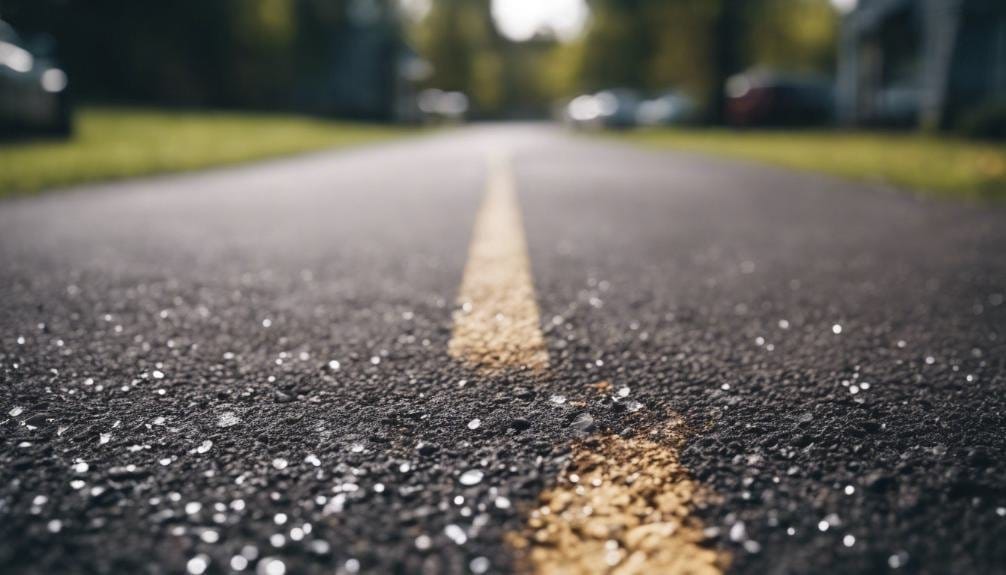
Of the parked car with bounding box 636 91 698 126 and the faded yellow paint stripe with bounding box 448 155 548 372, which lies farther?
the parked car with bounding box 636 91 698 126

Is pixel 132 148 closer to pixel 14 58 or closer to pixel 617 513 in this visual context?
pixel 14 58

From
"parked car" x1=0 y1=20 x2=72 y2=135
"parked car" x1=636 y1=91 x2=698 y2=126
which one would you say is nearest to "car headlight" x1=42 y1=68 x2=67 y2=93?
"parked car" x1=0 y1=20 x2=72 y2=135

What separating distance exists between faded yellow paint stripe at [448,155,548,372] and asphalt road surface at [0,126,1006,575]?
0.05 feet

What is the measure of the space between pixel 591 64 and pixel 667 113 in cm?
2168

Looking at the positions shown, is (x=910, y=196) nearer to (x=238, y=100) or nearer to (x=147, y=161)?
(x=147, y=161)

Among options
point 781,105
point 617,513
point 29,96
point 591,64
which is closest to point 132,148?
point 29,96

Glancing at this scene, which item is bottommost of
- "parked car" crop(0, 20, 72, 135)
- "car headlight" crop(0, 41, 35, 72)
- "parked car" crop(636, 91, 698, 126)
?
"parked car" crop(636, 91, 698, 126)

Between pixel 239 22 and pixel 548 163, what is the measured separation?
21.6m

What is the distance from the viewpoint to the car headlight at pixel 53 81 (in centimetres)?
1002

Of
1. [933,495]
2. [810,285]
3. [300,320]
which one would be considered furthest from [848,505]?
[810,285]

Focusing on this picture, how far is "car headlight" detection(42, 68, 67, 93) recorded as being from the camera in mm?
10023

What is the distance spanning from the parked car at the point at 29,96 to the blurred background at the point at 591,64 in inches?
0.8

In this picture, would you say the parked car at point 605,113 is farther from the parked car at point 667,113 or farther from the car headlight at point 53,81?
the car headlight at point 53,81

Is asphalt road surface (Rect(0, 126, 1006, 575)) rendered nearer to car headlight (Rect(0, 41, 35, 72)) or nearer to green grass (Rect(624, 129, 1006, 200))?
green grass (Rect(624, 129, 1006, 200))
